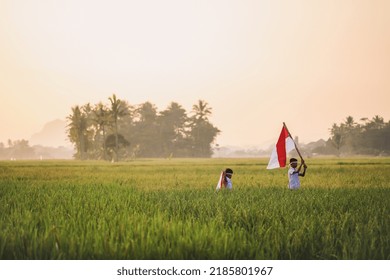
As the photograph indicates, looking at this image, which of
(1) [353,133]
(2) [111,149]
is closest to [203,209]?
(2) [111,149]

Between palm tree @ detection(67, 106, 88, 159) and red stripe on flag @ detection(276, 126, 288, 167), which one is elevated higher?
palm tree @ detection(67, 106, 88, 159)

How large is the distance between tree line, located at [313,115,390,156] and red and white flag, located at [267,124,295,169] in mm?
39131

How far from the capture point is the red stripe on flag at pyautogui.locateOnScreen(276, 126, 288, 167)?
27.6ft

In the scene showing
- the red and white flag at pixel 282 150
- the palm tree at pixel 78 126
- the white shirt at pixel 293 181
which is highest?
the palm tree at pixel 78 126

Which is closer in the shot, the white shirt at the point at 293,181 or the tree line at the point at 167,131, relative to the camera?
the white shirt at the point at 293,181

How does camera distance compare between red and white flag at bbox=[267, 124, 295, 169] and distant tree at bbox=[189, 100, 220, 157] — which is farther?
distant tree at bbox=[189, 100, 220, 157]

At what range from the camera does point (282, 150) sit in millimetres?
8609

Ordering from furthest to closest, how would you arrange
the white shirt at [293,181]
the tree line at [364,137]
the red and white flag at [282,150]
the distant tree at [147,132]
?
the distant tree at [147,132], the tree line at [364,137], the white shirt at [293,181], the red and white flag at [282,150]

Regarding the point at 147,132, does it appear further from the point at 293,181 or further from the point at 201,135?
the point at 293,181

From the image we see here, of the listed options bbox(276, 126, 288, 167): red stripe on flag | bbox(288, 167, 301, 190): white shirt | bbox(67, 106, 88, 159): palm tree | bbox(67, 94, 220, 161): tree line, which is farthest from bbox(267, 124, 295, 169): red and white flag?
bbox(67, 94, 220, 161): tree line

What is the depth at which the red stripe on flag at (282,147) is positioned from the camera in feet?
27.6

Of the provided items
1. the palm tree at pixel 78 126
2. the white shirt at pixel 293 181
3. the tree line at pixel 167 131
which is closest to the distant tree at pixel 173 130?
the tree line at pixel 167 131

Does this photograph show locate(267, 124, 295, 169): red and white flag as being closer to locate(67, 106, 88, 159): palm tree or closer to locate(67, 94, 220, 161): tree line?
locate(67, 106, 88, 159): palm tree

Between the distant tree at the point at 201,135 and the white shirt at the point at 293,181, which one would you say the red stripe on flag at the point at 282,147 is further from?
the distant tree at the point at 201,135
